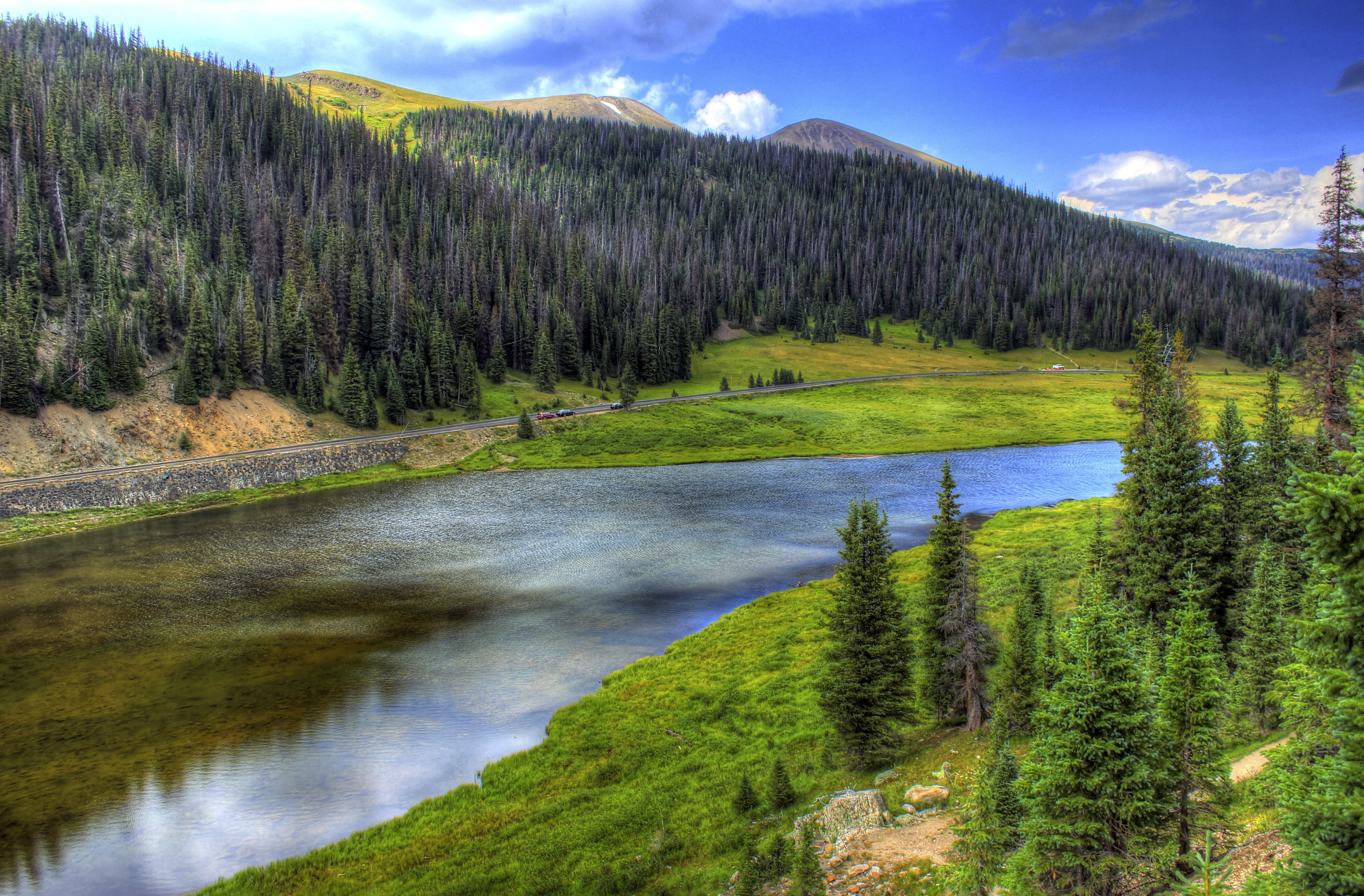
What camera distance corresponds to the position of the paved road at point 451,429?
253ft

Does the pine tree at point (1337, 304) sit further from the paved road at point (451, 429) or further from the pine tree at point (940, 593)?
the paved road at point (451, 429)

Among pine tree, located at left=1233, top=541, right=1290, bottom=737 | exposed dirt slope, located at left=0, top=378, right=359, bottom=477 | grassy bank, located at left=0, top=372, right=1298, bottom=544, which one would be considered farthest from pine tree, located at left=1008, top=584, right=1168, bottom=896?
exposed dirt slope, located at left=0, top=378, right=359, bottom=477

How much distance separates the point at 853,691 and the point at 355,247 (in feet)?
460

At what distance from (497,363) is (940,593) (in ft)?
390

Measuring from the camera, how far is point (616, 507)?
78.9 meters

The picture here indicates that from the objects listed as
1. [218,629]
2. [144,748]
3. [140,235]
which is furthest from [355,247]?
[144,748]

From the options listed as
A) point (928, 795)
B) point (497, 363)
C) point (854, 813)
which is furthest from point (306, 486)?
point (928, 795)

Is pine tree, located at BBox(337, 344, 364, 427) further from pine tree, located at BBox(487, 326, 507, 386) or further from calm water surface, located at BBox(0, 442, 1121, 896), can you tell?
pine tree, located at BBox(487, 326, 507, 386)

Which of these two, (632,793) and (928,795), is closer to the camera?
(928,795)

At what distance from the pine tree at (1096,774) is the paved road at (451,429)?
294ft

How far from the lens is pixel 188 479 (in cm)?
8119

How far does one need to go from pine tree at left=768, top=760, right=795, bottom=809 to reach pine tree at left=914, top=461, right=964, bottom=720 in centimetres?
855

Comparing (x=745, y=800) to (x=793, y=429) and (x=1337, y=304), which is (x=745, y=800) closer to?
(x=1337, y=304)

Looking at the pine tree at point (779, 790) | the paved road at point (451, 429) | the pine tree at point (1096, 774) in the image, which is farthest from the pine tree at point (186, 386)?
the pine tree at point (1096, 774)
